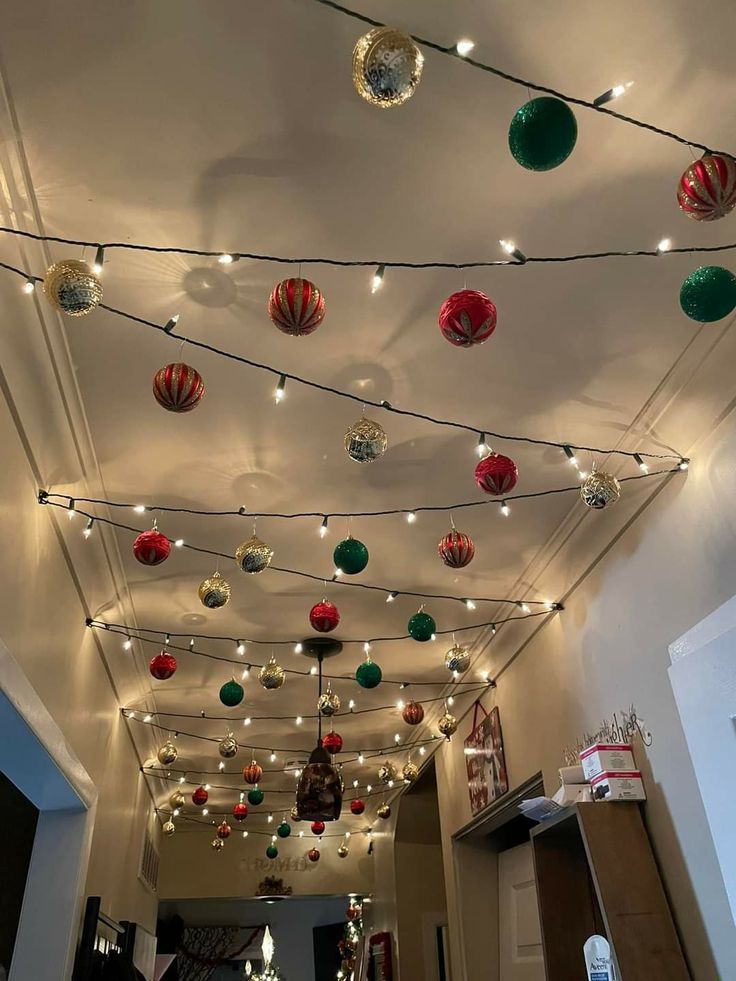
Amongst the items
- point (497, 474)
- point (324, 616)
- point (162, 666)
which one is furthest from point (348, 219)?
point (162, 666)

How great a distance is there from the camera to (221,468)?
10.2 ft

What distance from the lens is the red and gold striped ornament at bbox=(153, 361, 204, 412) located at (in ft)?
7.02

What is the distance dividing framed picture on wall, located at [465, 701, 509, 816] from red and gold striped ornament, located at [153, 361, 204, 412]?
11.3 ft

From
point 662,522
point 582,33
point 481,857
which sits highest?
point 582,33

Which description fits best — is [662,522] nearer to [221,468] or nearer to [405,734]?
[221,468]

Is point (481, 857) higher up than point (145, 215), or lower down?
lower down

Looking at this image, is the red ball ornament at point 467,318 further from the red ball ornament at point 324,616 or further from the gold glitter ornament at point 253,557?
the red ball ornament at point 324,616

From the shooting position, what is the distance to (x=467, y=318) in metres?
1.94

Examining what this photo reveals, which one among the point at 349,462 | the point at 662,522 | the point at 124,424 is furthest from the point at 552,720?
the point at 124,424

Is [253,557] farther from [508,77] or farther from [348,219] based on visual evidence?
[508,77]

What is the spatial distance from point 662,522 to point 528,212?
1.43 metres

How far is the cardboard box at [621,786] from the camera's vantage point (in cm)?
298

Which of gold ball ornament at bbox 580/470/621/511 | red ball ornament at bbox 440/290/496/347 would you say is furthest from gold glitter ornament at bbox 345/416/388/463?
gold ball ornament at bbox 580/470/621/511

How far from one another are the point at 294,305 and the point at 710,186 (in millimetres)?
973
